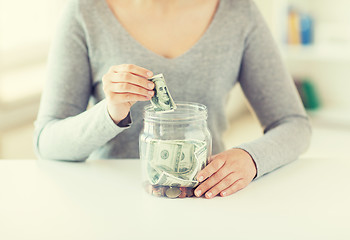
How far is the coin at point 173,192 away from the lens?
3.43ft

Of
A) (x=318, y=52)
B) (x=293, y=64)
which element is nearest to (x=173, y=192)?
(x=318, y=52)

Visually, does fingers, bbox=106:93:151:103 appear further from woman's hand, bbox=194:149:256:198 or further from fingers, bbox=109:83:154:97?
woman's hand, bbox=194:149:256:198

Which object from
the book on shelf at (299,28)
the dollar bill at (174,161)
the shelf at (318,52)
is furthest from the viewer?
the book on shelf at (299,28)

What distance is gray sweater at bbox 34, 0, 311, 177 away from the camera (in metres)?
1.41

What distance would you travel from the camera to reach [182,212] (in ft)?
3.20

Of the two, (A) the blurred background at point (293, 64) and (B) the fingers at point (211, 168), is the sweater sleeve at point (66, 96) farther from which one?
(A) the blurred background at point (293, 64)

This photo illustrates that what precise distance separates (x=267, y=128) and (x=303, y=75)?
2.57m

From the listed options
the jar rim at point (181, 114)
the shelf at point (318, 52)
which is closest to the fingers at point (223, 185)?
the jar rim at point (181, 114)

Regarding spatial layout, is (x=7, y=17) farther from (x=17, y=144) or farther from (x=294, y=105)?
(x=294, y=105)

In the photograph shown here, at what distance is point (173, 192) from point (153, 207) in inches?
2.7

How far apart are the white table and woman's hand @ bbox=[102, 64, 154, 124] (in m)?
0.20

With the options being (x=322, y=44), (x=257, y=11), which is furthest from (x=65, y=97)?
(x=322, y=44)

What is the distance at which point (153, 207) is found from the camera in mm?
997

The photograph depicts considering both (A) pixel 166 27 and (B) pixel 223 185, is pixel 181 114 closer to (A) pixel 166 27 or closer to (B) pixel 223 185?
(B) pixel 223 185
